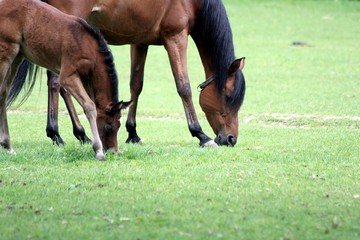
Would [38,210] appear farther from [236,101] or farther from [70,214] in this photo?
[236,101]

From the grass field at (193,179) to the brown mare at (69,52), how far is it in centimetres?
54

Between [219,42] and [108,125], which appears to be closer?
[108,125]

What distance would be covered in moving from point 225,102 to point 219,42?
770 millimetres

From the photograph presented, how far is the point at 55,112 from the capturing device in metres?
10.9

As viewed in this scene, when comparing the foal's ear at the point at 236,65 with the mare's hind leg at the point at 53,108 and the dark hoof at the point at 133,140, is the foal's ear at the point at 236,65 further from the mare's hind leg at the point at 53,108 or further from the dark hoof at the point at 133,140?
the mare's hind leg at the point at 53,108

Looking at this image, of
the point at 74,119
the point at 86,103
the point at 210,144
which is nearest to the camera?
the point at 86,103

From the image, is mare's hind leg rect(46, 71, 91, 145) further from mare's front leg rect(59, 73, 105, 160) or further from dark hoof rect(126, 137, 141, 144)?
mare's front leg rect(59, 73, 105, 160)

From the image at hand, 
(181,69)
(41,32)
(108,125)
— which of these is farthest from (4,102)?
(181,69)

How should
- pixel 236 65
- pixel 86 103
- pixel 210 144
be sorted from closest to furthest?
1. pixel 86 103
2. pixel 210 144
3. pixel 236 65

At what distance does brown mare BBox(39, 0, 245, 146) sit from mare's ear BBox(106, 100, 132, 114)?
1783mm

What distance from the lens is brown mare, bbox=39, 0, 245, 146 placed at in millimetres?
10570

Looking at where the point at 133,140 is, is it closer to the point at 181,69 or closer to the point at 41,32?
the point at 181,69

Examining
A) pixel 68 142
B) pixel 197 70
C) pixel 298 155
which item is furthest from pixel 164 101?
pixel 298 155

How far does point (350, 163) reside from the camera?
893 cm
